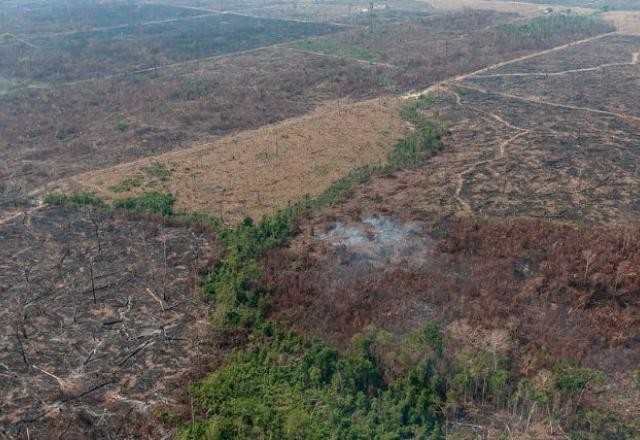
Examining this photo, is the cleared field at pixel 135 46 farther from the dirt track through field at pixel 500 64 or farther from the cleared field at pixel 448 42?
the dirt track through field at pixel 500 64

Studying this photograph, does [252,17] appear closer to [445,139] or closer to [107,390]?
[445,139]

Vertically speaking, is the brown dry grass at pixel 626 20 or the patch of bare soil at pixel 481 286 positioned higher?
the brown dry grass at pixel 626 20

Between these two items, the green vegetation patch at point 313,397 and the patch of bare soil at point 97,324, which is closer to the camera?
the green vegetation patch at point 313,397

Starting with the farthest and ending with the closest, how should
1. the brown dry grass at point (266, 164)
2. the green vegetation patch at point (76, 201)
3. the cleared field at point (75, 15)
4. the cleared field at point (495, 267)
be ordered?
the cleared field at point (75, 15) < the brown dry grass at point (266, 164) < the green vegetation patch at point (76, 201) < the cleared field at point (495, 267)

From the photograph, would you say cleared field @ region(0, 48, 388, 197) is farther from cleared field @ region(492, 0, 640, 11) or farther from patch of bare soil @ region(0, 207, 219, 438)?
cleared field @ region(492, 0, 640, 11)

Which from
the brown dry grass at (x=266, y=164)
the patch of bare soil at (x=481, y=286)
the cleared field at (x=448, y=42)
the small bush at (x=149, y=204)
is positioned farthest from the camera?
the cleared field at (x=448, y=42)

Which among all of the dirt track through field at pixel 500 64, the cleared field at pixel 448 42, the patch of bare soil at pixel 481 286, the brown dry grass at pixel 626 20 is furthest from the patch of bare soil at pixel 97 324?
the brown dry grass at pixel 626 20
